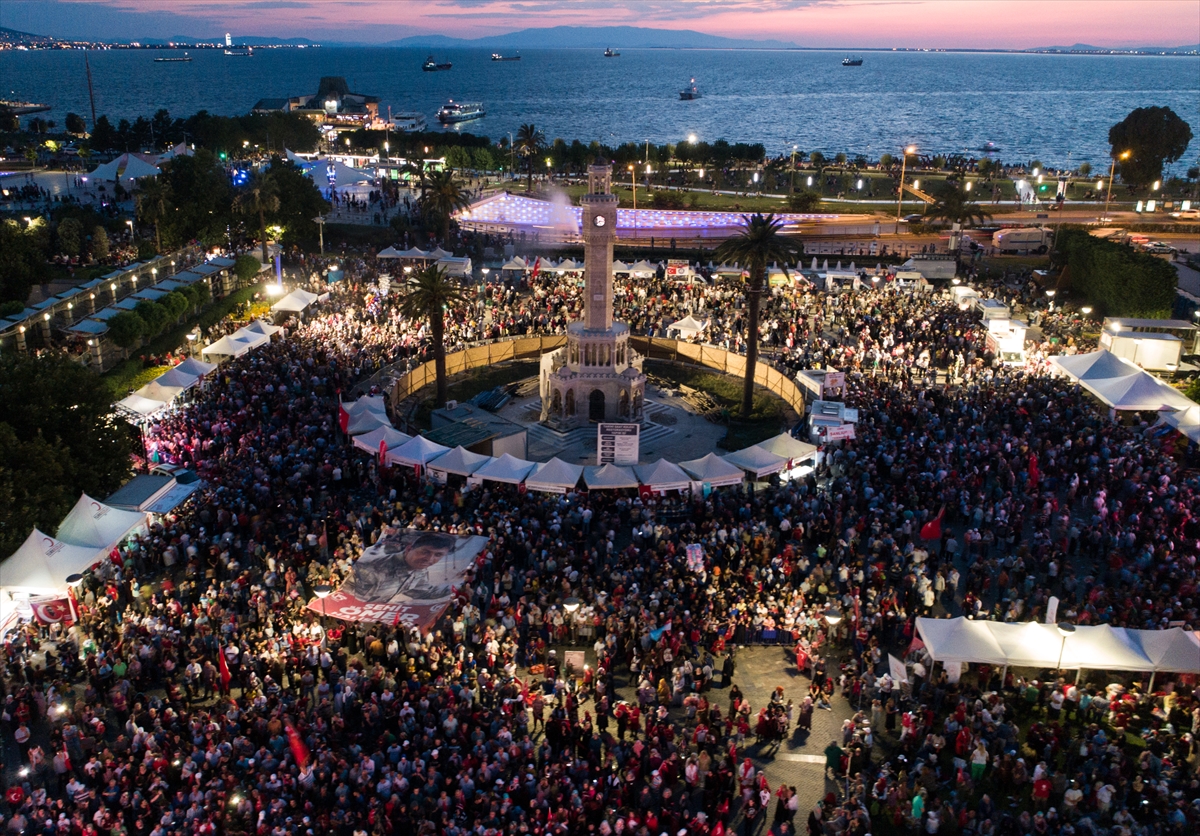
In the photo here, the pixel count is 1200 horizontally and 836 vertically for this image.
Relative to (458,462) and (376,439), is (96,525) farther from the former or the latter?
(458,462)

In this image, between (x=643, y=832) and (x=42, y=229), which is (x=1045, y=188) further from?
(x=643, y=832)

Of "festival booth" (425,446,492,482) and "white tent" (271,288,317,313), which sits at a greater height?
"white tent" (271,288,317,313)

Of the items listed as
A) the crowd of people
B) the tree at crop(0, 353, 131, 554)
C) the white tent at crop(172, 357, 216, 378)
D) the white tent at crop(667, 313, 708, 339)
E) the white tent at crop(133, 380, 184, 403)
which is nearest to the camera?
the crowd of people

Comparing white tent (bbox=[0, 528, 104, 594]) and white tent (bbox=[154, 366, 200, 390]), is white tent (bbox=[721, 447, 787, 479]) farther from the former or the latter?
white tent (bbox=[154, 366, 200, 390])

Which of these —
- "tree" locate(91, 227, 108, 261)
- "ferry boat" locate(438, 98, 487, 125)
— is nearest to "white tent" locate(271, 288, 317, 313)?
"tree" locate(91, 227, 108, 261)

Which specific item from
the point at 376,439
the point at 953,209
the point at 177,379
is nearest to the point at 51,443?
the point at 177,379

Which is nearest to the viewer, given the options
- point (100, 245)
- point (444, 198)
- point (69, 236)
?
point (69, 236)
